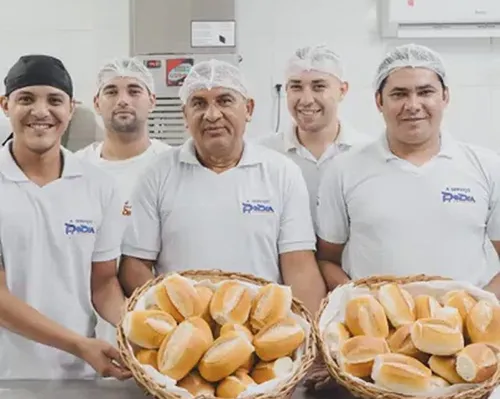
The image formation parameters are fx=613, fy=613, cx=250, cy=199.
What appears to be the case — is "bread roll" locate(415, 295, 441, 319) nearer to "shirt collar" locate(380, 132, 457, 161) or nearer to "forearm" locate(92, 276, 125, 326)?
"shirt collar" locate(380, 132, 457, 161)

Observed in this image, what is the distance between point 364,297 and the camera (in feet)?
3.70

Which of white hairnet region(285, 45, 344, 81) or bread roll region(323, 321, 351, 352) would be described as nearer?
bread roll region(323, 321, 351, 352)

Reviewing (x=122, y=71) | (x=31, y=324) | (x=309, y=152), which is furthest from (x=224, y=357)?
(x=122, y=71)

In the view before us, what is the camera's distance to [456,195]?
1.77m

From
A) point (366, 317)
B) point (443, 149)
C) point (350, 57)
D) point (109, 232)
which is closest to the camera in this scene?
point (366, 317)

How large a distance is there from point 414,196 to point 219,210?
572 mm

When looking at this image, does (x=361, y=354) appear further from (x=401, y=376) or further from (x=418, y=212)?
(x=418, y=212)

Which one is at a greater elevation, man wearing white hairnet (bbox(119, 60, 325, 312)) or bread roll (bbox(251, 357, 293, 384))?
man wearing white hairnet (bbox(119, 60, 325, 312))

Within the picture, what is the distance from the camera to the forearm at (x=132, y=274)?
70.8 inches

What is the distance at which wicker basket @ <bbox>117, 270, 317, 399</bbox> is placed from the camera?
38.9 inches

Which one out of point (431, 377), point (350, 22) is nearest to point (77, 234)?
point (431, 377)

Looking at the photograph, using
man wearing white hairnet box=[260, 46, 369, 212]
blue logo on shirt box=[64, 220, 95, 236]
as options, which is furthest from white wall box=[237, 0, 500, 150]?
blue logo on shirt box=[64, 220, 95, 236]

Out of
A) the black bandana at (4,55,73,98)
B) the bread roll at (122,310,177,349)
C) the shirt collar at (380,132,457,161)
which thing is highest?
the black bandana at (4,55,73,98)

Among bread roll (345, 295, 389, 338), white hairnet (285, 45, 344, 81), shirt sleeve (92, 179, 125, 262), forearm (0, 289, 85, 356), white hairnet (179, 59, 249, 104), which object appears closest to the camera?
bread roll (345, 295, 389, 338)
